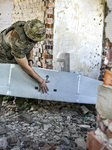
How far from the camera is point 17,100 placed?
3605 mm

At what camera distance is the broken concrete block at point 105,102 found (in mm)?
1541

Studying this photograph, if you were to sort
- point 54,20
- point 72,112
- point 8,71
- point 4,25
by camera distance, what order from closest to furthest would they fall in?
point 8,71, point 72,112, point 54,20, point 4,25

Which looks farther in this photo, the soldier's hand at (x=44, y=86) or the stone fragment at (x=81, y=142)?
the soldier's hand at (x=44, y=86)

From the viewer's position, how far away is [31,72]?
247cm

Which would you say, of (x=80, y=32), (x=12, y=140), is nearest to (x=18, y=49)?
(x=12, y=140)

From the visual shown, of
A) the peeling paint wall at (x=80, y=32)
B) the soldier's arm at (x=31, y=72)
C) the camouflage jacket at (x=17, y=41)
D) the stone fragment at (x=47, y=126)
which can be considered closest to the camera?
the camouflage jacket at (x=17, y=41)

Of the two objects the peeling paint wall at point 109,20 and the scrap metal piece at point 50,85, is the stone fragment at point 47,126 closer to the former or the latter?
the scrap metal piece at point 50,85

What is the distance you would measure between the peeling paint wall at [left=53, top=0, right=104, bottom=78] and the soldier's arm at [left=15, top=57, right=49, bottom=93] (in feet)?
3.26

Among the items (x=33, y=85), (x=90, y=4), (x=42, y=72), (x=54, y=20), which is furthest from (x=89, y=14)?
(x=33, y=85)

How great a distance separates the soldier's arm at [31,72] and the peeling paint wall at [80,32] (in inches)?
39.2

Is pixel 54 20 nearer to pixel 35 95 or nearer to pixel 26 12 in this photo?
pixel 26 12

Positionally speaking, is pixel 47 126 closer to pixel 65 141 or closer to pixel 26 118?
pixel 26 118

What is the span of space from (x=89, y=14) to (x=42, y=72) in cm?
187

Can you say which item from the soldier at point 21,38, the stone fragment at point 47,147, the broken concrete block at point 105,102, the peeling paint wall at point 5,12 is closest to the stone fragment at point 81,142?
the stone fragment at point 47,147
